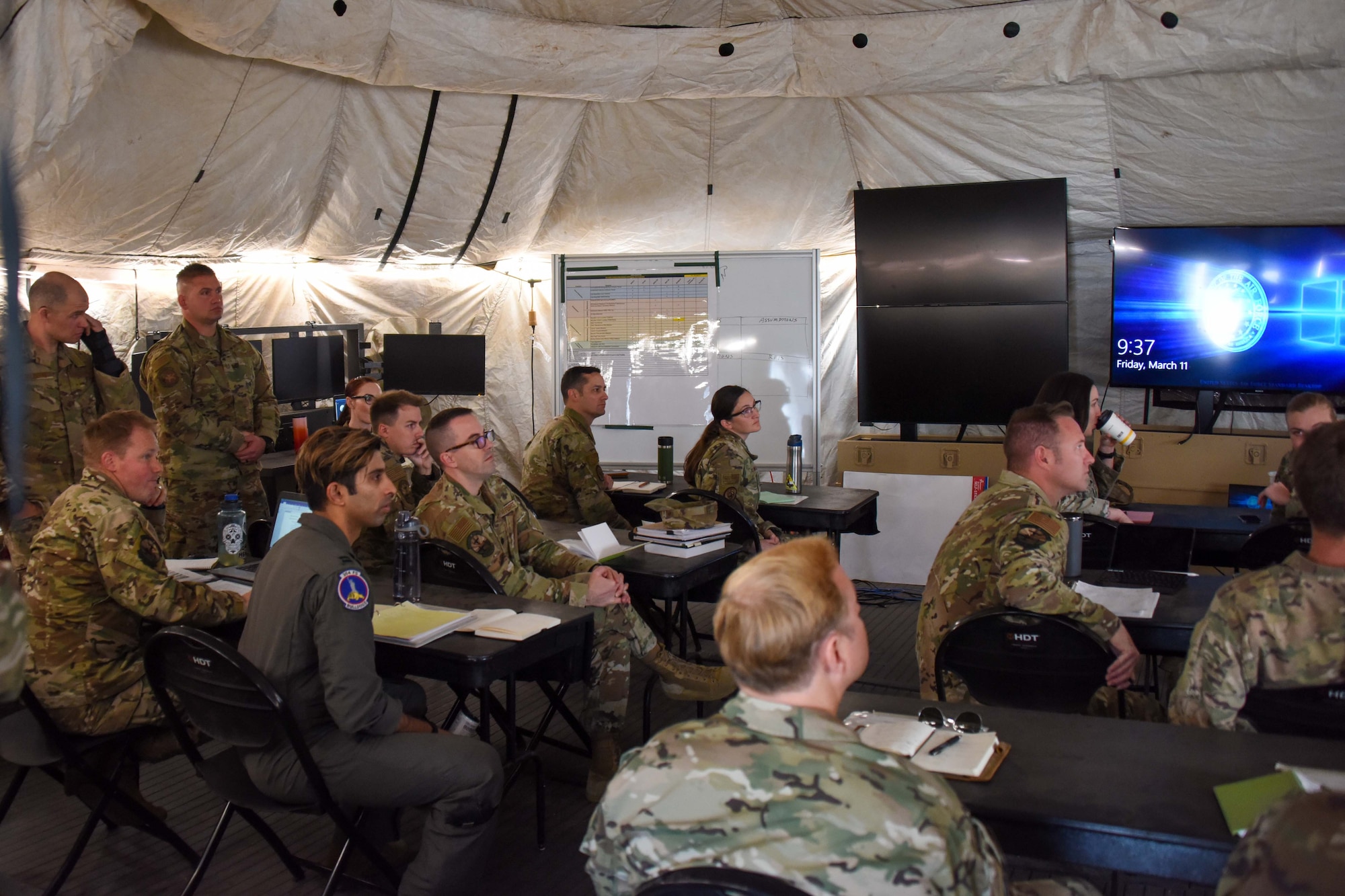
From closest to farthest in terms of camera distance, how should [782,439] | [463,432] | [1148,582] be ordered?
[1148,582] < [463,432] < [782,439]

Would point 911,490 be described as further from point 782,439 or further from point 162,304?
point 162,304

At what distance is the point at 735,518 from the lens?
16.3 ft

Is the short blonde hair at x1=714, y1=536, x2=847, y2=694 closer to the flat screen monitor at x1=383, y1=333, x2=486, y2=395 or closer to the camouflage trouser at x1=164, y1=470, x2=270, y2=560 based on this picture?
the camouflage trouser at x1=164, y1=470, x2=270, y2=560

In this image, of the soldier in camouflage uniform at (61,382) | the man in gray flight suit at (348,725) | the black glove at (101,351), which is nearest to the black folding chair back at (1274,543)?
the man in gray flight suit at (348,725)

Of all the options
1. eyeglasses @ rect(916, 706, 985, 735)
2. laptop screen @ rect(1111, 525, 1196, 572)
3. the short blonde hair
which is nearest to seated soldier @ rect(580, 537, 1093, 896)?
the short blonde hair

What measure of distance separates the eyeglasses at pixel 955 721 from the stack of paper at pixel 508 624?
112cm

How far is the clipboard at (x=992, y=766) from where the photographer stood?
5.89ft

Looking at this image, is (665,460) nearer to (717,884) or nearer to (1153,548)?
(1153,548)

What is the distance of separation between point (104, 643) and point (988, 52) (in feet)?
16.5

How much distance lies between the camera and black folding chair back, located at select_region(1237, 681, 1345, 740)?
215 centimetres

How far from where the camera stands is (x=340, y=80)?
6.07m

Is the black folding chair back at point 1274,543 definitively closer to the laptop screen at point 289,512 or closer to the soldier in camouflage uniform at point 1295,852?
the soldier in camouflage uniform at point 1295,852

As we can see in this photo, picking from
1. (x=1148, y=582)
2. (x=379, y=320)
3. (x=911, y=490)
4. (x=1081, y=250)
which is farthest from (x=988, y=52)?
(x=379, y=320)

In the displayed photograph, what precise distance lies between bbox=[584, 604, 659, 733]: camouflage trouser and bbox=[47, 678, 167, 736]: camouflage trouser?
1.35m
